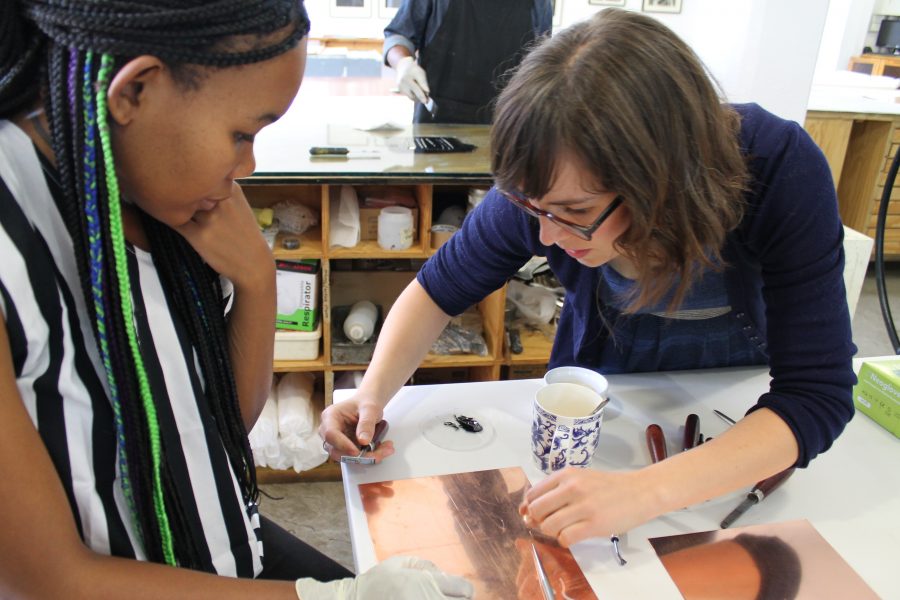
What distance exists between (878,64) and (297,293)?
14.9 ft

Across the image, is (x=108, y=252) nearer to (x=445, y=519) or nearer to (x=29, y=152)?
(x=29, y=152)

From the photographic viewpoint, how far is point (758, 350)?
1.24 metres

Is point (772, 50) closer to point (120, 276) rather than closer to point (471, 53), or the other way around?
point (471, 53)

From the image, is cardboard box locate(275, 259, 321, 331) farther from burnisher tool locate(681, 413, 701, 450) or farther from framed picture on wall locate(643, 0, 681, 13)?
framed picture on wall locate(643, 0, 681, 13)

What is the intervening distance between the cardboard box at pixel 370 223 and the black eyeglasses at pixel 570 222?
1028 mm

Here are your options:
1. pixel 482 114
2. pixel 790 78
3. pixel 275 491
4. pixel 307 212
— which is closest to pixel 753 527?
pixel 307 212

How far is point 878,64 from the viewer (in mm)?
4602

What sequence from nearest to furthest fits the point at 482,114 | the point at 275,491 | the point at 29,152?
the point at 29,152, the point at 275,491, the point at 482,114

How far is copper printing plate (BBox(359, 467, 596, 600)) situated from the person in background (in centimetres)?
191

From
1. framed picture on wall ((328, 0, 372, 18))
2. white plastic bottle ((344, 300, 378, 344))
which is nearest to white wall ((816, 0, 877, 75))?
framed picture on wall ((328, 0, 372, 18))

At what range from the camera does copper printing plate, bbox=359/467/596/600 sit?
2.60 feet

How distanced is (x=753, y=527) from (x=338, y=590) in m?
0.53

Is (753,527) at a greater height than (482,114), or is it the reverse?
(482,114)

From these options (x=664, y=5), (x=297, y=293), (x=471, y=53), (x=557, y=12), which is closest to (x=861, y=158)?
(x=664, y=5)
